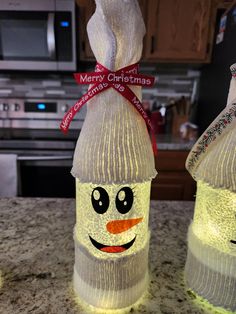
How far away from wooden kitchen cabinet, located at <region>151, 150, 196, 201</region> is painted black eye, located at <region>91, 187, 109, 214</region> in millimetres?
1235

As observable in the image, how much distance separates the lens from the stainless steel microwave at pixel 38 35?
1501mm

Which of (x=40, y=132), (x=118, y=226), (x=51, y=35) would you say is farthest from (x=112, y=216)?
(x=40, y=132)

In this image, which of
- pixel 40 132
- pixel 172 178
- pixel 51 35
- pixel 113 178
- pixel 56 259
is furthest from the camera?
pixel 40 132

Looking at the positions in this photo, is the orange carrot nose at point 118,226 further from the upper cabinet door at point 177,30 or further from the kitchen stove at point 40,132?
the upper cabinet door at point 177,30

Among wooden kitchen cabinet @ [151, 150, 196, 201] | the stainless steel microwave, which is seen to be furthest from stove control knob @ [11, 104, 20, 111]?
wooden kitchen cabinet @ [151, 150, 196, 201]

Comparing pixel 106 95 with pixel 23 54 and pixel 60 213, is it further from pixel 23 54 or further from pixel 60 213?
pixel 23 54

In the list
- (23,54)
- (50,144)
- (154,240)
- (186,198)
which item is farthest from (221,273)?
(23,54)

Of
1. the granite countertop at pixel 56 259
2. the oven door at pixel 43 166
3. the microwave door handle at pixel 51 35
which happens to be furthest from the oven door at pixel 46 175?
the granite countertop at pixel 56 259

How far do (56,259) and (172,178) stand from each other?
1.21 meters

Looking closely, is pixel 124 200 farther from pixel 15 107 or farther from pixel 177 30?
pixel 15 107

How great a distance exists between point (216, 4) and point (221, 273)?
1.74 metres

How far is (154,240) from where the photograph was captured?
1.88 feet

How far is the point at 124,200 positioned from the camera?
0.37m

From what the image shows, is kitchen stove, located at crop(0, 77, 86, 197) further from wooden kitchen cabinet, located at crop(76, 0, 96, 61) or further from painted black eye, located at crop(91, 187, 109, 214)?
painted black eye, located at crop(91, 187, 109, 214)
